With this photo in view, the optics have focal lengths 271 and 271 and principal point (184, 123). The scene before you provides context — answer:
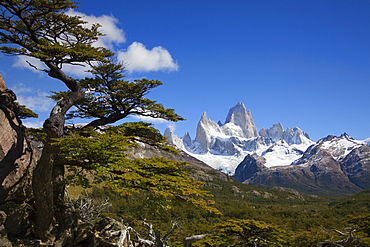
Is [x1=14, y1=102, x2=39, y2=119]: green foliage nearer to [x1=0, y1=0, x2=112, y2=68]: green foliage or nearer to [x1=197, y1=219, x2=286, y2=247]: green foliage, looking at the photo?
[x1=0, y1=0, x2=112, y2=68]: green foliage

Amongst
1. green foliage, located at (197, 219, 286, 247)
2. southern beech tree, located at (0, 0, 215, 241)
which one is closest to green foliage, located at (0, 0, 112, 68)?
southern beech tree, located at (0, 0, 215, 241)

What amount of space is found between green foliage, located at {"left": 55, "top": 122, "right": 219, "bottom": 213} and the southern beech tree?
32mm

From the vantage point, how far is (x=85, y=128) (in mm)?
13305

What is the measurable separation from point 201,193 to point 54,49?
9.02 metres

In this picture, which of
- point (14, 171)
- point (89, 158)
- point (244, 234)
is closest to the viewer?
point (89, 158)

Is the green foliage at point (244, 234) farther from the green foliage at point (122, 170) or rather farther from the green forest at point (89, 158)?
the green foliage at point (122, 170)

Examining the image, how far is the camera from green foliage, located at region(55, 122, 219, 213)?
29.6 ft

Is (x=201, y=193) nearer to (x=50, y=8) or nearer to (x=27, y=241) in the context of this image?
(x=27, y=241)

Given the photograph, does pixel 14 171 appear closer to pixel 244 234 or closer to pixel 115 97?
pixel 115 97

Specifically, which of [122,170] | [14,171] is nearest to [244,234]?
[122,170]

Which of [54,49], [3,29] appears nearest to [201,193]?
[54,49]

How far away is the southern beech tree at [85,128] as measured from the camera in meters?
9.36

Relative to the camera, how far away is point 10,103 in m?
13.0

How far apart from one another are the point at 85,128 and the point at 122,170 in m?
4.15
